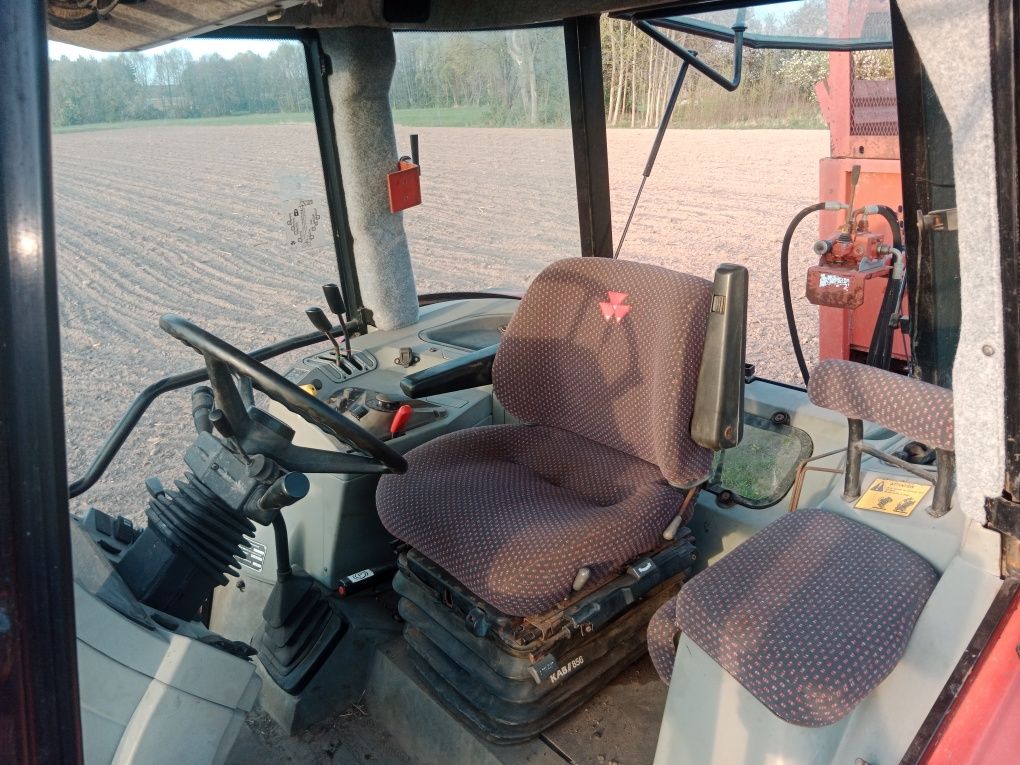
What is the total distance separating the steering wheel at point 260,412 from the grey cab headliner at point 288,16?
50 centimetres

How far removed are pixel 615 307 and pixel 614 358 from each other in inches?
4.6

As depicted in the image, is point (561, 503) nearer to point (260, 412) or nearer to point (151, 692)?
point (260, 412)

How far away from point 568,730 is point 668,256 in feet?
17.9

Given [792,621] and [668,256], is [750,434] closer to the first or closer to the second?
[792,621]

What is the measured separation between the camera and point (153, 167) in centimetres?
176

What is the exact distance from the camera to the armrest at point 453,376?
85.6 inches

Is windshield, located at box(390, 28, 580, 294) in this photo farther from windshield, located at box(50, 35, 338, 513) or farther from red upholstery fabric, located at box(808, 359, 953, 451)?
red upholstery fabric, located at box(808, 359, 953, 451)

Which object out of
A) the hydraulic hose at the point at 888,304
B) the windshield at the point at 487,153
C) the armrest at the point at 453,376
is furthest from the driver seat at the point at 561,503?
the windshield at the point at 487,153

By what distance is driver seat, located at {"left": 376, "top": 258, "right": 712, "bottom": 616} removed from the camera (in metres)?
1.65

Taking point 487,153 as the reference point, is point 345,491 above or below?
below

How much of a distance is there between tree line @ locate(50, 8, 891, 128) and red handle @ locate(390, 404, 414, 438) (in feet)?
2.72

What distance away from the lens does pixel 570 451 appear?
6.73ft

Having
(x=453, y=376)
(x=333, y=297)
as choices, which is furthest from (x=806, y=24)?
(x=333, y=297)

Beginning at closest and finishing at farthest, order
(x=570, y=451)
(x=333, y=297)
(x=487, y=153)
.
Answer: (x=570, y=451)
(x=333, y=297)
(x=487, y=153)
